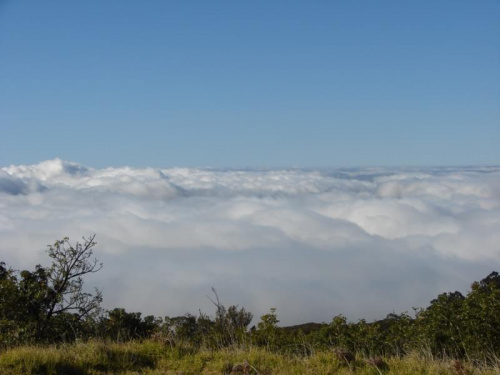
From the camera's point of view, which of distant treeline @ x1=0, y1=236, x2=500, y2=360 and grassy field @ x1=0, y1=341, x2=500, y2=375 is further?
distant treeline @ x1=0, y1=236, x2=500, y2=360

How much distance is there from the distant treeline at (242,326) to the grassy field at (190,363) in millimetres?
→ 450

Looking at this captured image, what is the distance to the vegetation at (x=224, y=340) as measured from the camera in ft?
24.8

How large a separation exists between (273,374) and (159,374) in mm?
1728

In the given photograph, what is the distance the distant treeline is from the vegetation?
0.08 ft

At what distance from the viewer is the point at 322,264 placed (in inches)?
6747

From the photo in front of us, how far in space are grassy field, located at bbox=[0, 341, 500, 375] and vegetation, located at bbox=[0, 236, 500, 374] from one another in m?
0.02

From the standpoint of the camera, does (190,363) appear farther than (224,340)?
No

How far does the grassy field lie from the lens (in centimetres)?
728

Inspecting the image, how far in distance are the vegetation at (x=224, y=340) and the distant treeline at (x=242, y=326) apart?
0.08 ft

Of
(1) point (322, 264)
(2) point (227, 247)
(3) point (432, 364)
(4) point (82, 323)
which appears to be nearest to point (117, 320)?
(4) point (82, 323)

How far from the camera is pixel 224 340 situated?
9.84 m

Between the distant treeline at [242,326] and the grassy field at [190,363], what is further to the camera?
the distant treeline at [242,326]

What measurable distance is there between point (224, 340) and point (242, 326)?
0.61m

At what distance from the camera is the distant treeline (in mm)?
9422
